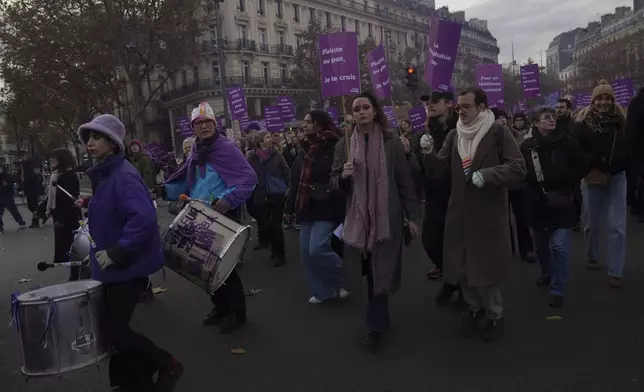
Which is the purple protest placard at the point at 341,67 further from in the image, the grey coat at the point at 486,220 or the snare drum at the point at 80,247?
the snare drum at the point at 80,247

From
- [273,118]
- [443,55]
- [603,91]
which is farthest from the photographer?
[273,118]

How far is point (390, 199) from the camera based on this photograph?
4.26 meters

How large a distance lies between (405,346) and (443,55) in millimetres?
4408

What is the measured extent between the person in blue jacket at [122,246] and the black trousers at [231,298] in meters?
1.37

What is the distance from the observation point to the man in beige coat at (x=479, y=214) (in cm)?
420

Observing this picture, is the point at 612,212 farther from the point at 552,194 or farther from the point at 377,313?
the point at 377,313

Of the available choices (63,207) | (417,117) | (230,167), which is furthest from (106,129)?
(417,117)

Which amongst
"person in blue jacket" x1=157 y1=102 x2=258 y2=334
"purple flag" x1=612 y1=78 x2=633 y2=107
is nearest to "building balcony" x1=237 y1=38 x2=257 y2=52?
"purple flag" x1=612 y1=78 x2=633 y2=107

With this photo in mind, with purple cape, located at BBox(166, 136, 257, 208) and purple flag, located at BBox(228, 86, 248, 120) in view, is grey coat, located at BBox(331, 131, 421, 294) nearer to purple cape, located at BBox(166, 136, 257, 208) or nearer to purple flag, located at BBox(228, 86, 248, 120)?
purple cape, located at BBox(166, 136, 257, 208)

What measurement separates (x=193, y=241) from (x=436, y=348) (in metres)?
2.00

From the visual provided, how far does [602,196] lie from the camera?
5582mm

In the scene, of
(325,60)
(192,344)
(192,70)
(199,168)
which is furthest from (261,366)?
(192,70)

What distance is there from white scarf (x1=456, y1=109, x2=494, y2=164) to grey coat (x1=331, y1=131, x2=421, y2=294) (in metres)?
0.47

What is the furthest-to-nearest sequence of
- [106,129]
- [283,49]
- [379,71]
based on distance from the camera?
[283,49]
[379,71]
[106,129]
